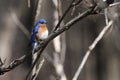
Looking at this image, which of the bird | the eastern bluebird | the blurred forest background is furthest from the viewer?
the blurred forest background

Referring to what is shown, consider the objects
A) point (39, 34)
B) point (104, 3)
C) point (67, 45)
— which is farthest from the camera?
point (67, 45)

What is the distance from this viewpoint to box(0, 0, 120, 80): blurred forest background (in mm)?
8281

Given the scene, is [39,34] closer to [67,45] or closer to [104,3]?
[104,3]

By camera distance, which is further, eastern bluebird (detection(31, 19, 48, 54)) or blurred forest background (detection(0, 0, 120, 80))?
blurred forest background (detection(0, 0, 120, 80))

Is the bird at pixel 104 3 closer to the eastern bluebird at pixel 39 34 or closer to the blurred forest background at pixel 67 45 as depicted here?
the eastern bluebird at pixel 39 34

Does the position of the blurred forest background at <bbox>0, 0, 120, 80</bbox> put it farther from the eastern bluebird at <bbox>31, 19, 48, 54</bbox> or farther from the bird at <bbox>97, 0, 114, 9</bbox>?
the bird at <bbox>97, 0, 114, 9</bbox>

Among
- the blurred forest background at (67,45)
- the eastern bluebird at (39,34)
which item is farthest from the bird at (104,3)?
the blurred forest background at (67,45)

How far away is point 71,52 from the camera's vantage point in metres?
8.73

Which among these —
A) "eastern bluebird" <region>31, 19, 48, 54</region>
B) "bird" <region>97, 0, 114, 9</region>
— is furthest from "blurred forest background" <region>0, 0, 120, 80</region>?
"bird" <region>97, 0, 114, 9</region>

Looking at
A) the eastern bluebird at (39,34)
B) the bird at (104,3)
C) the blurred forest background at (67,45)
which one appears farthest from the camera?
the blurred forest background at (67,45)

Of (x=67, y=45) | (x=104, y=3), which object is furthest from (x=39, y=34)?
(x=67, y=45)

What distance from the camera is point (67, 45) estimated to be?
28.3ft

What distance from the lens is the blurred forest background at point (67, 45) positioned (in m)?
8.28

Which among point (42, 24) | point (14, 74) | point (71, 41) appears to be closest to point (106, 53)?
point (71, 41)
